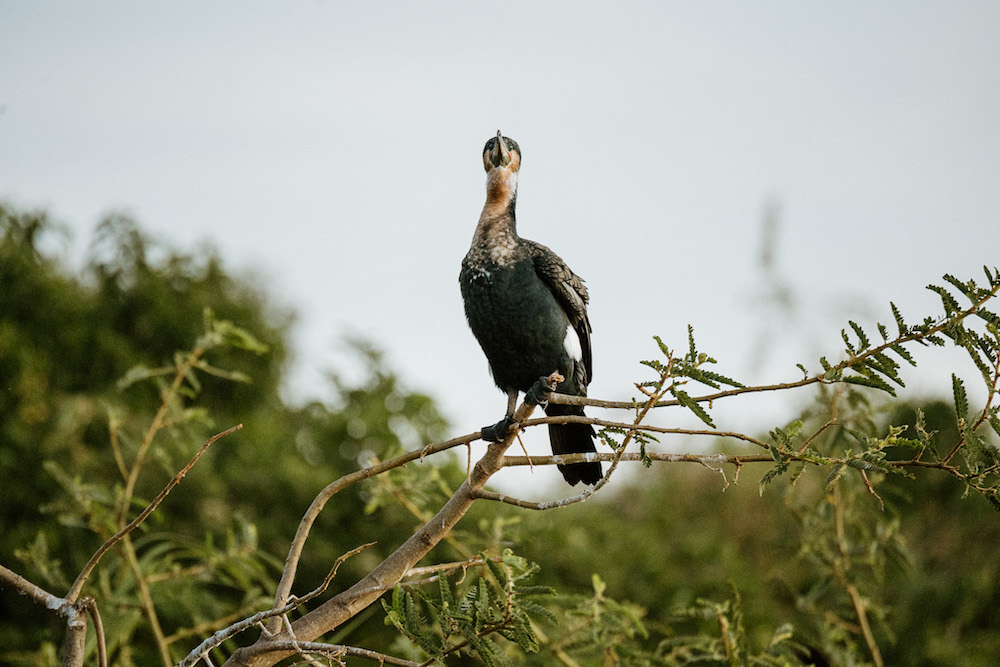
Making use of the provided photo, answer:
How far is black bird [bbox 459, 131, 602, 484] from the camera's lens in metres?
2.87

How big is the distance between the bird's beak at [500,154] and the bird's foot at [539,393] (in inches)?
37.3

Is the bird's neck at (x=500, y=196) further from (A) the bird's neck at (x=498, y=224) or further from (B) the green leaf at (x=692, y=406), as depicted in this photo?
(B) the green leaf at (x=692, y=406)

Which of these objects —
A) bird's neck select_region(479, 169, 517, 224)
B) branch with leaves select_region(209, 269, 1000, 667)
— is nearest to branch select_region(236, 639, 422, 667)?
branch with leaves select_region(209, 269, 1000, 667)

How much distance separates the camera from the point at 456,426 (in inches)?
211

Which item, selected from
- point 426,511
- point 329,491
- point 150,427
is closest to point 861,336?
point 329,491

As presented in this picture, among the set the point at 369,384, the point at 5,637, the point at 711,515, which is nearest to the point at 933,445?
the point at 369,384

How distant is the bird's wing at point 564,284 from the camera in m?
2.97

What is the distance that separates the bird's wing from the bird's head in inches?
12.1

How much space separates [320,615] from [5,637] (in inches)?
131

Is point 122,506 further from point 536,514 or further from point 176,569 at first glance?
point 536,514

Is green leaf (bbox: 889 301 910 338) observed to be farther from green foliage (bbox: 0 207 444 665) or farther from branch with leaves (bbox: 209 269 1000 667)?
green foliage (bbox: 0 207 444 665)

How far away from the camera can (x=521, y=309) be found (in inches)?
112

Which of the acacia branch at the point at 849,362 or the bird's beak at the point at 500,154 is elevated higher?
the bird's beak at the point at 500,154

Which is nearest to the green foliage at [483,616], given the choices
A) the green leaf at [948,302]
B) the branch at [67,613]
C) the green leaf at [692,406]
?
the green leaf at [692,406]
